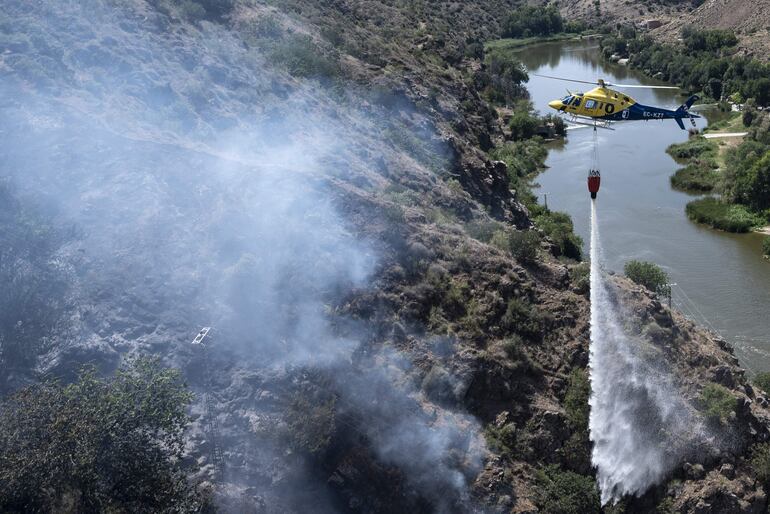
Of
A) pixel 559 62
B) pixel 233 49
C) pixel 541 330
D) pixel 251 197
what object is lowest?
pixel 559 62

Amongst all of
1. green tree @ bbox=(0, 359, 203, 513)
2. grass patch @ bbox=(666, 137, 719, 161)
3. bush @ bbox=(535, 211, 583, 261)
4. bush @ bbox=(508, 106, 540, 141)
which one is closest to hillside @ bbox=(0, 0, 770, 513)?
green tree @ bbox=(0, 359, 203, 513)

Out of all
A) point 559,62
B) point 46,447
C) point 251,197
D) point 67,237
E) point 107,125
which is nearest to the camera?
point 46,447

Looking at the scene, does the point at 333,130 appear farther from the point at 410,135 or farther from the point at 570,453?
the point at 570,453

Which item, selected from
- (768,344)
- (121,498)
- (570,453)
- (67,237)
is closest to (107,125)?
(67,237)

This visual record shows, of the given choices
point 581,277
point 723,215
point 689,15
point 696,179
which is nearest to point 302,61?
point 581,277

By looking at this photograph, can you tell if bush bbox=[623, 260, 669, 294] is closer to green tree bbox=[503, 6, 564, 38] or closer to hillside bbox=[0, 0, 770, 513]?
hillside bbox=[0, 0, 770, 513]

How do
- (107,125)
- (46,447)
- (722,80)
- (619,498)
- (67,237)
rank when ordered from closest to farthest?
(46,447) → (619,498) → (67,237) → (107,125) → (722,80)

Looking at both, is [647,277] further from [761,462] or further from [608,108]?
[761,462]
